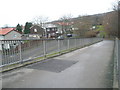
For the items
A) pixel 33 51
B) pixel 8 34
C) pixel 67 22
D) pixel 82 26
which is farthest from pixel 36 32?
pixel 33 51

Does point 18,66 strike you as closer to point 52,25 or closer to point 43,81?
point 43,81

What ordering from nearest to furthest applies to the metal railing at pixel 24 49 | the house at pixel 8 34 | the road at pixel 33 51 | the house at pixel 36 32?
the metal railing at pixel 24 49 → the road at pixel 33 51 → the house at pixel 8 34 → the house at pixel 36 32

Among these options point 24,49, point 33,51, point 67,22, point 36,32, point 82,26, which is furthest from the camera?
point 36,32

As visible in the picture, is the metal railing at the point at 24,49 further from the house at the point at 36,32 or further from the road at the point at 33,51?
the house at the point at 36,32

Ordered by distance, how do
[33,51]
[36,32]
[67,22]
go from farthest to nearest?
[36,32]
[67,22]
[33,51]

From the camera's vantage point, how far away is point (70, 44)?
34.9 ft

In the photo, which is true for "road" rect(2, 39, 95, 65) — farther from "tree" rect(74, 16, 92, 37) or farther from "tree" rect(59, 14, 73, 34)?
"tree" rect(59, 14, 73, 34)

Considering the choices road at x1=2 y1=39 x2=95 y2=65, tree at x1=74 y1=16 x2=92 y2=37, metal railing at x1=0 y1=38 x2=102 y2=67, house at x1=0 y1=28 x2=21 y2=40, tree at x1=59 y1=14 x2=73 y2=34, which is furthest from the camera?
tree at x1=59 y1=14 x2=73 y2=34

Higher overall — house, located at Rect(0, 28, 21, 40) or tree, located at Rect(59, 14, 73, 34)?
tree, located at Rect(59, 14, 73, 34)

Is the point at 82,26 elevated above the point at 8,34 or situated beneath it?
elevated above

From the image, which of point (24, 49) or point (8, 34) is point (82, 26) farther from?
point (24, 49)

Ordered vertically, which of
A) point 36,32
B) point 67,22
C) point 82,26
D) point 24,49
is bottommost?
point 24,49

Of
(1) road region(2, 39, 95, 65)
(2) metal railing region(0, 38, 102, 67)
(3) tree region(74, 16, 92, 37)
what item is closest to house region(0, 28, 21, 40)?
(3) tree region(74, 16, 92, 37)

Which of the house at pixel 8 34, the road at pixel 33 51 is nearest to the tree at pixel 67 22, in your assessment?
the house at pixel 8 34
